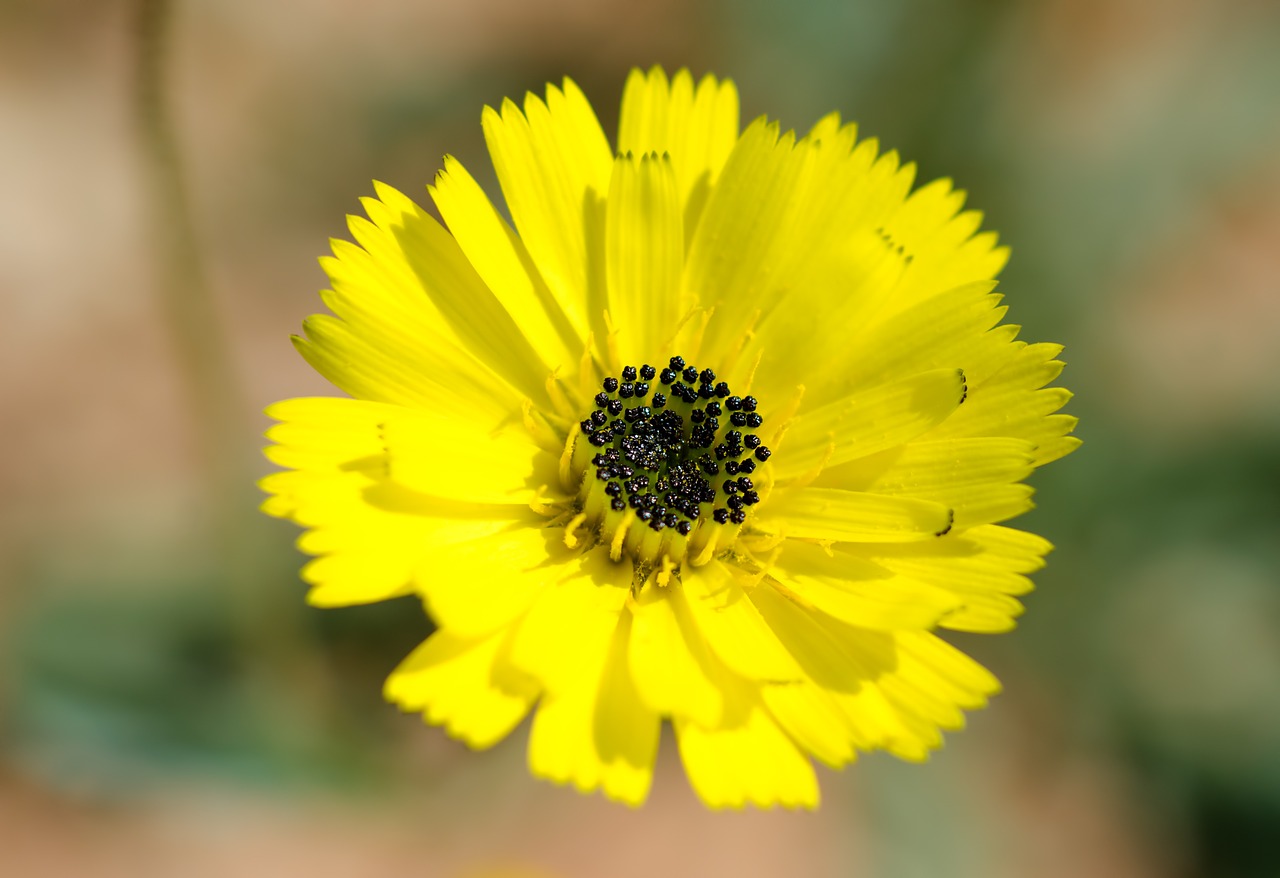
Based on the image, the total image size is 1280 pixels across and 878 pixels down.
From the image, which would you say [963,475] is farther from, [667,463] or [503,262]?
[503,262]

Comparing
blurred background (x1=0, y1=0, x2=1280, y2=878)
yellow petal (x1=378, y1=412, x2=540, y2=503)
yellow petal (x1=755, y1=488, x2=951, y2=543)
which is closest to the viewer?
yellow petal (x1=378, y1=412, x2=540, y2=503)

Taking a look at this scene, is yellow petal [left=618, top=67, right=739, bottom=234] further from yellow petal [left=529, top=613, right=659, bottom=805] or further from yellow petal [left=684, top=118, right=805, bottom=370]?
yellow petal [left=529, top=613, right=659, bottom=805]

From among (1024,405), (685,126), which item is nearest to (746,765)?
(1024,405)

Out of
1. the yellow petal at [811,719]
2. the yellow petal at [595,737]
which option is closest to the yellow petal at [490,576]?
the yellow petal at [595,737]

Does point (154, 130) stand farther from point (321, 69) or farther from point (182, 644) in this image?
point (321, 69)

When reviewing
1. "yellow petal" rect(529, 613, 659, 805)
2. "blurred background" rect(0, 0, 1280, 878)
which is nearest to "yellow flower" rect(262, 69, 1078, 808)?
"yellow petal" rect(529, 613, 659, 805)

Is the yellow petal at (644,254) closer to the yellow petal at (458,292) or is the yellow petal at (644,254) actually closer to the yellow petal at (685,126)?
the yellow petal at (685,126)
